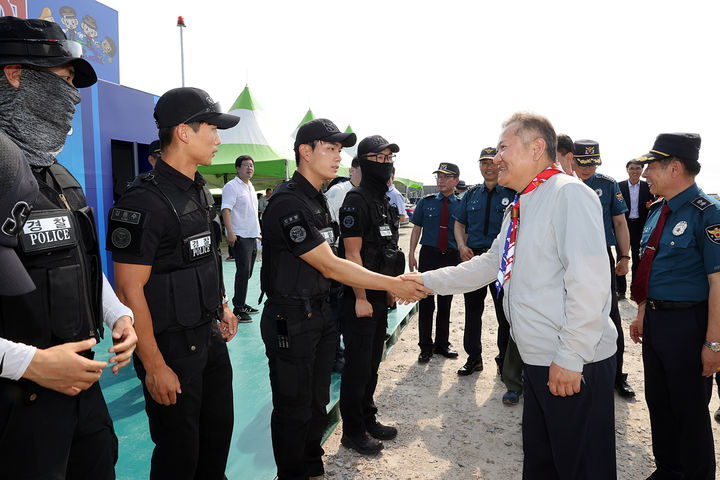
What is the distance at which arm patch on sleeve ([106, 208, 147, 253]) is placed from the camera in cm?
184

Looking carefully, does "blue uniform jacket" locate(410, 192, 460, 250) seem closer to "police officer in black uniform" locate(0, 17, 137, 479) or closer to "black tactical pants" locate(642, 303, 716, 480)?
"black tactical pants" locate(642, 303, 716, 480)

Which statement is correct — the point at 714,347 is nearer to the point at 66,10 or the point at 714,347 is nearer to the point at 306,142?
the point at 306,142

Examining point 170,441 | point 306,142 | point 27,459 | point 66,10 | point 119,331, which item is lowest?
point 170,441

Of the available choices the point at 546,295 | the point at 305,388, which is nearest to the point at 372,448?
the point at 305,388

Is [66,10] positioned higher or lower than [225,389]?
higher

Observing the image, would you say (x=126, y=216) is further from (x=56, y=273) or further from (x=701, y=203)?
(x=701, y=203)

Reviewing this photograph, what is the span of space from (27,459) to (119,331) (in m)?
0.46

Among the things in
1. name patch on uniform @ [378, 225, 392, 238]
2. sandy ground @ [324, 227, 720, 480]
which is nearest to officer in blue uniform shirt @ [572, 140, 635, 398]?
sandy ground @ [324, 227, 720, 480]

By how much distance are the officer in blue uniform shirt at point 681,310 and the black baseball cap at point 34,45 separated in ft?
10.6

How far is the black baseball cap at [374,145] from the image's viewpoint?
11.4 ft

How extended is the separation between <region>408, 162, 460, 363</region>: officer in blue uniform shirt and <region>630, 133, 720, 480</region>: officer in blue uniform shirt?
96.7 inches

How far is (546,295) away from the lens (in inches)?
76.2

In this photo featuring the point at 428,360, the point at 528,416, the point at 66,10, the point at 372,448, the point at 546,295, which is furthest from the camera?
the point at 66,10

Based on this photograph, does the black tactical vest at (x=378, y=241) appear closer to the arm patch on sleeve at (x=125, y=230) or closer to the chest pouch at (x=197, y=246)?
the chest pouch at (x=197, y=246)
